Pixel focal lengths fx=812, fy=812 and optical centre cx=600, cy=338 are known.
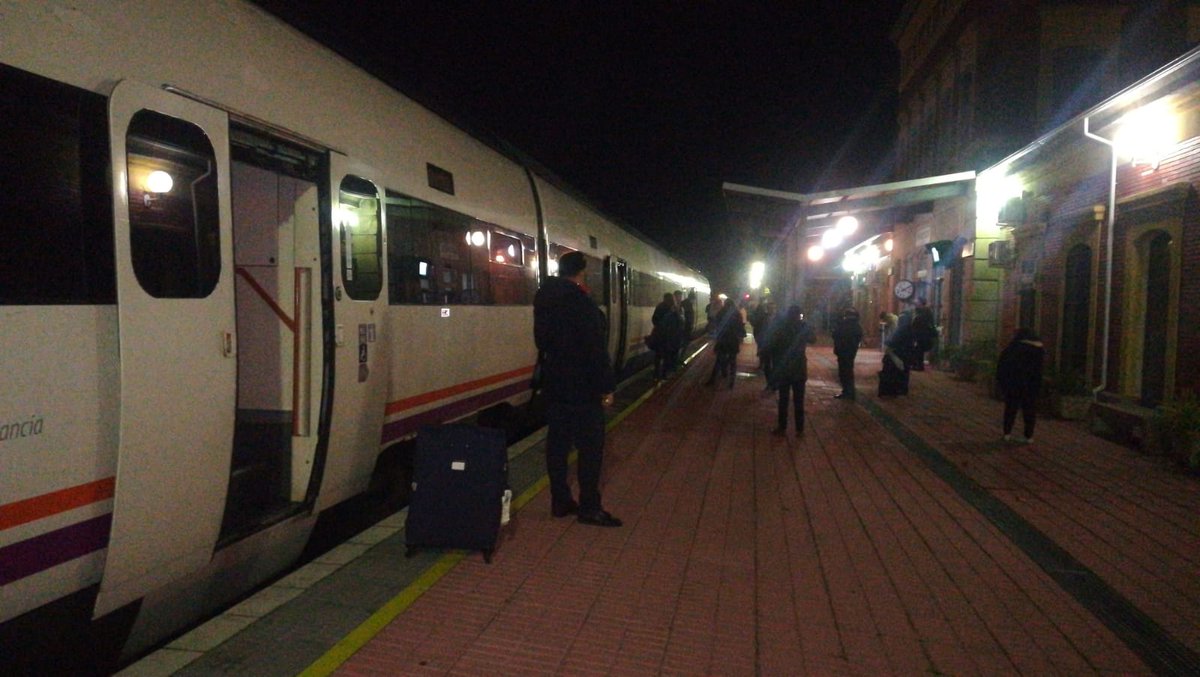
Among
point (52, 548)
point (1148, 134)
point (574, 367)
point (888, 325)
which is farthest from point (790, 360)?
point (52, 548)

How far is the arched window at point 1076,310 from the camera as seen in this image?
13.0m

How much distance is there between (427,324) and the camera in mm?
6473

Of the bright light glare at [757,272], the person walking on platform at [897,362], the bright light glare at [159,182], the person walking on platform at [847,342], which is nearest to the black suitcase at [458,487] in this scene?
the bright light glare at [159,182]

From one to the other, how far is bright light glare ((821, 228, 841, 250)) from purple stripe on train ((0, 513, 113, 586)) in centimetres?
2229

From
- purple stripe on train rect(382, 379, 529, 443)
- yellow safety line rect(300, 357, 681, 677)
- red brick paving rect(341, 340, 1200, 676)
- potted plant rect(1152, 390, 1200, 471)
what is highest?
purple stripe on train rect(382, 379, 529, 443)

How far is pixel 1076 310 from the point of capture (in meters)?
13.4

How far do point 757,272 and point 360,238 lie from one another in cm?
5265

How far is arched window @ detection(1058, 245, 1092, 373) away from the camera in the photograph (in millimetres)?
13016

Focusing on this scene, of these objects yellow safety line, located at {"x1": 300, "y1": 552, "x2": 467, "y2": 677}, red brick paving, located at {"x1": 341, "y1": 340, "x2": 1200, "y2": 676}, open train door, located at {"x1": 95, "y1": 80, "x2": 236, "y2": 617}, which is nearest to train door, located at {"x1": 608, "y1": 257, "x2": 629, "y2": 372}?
red brick paving, located at {"x1": 341, "y1": 340, "x2": 1200, "y2": 676}

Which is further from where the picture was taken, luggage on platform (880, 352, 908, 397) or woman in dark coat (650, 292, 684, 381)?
woman in dark coat (650, 292, 684, 381)

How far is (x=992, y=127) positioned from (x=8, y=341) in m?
18.9

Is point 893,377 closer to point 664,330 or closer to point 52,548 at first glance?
point 664,330

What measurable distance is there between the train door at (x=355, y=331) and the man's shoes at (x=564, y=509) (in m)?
1.35

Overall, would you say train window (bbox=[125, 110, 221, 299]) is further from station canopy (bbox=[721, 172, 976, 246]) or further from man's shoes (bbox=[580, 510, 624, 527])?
station canopy (bbox=[721, 172, 976, 246])
